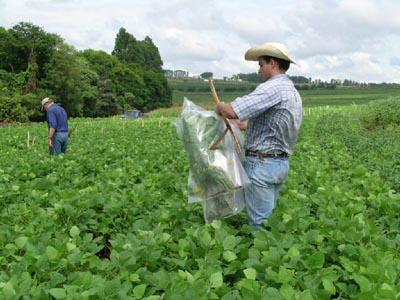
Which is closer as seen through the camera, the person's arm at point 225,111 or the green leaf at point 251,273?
the green leaf at point 251,273

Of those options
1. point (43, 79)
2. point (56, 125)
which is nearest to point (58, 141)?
point (56, 125)

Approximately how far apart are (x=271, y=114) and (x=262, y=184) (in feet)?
1.94

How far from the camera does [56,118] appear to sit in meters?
10.9

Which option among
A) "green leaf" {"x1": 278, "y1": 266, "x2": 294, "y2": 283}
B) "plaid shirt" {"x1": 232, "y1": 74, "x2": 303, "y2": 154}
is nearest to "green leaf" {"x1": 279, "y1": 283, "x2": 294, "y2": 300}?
"green leaf" {"x1": 278, "y1": 266, "x2": 294, "y2": 283}

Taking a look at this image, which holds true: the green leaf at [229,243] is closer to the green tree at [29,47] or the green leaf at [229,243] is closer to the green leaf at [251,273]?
the green leaf at [251,273]

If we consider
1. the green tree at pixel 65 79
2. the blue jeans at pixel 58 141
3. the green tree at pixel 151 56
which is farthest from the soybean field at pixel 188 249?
the green tree at pixel 151 56

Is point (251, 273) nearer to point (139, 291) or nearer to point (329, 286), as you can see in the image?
point (329, 286)

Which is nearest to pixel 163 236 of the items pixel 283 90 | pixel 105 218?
pixel 105 218

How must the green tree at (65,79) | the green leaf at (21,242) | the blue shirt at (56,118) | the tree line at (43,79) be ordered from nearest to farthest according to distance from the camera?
1. the green leaf at (21,242)
2. the blue shirt at (56,118)
3. the tree line at (43,79)
4. the green tree at (65,79)

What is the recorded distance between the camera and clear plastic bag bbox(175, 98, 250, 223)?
13.9 ft

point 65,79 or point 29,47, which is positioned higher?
point 29,47

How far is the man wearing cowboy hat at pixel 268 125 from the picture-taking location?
13.5ft

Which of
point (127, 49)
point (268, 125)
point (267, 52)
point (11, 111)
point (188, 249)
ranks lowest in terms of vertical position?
point (11, 111)

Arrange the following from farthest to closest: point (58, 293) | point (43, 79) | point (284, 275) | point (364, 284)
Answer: point (43, 79), point (284, 275), point (364, 284), point (58, 293)
